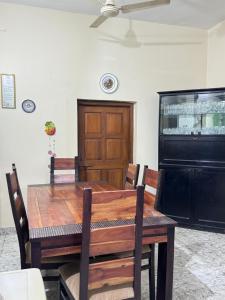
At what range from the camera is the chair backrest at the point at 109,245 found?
4.57 ft

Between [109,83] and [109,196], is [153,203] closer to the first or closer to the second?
[109,196]

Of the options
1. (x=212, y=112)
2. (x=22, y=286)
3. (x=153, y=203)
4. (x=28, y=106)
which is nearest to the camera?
(x=22, y=286)

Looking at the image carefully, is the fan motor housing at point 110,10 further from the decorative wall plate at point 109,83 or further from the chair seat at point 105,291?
the chair seat at point 105,291

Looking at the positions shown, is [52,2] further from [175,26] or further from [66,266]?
[66,266]

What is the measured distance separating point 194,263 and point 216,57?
320 cm

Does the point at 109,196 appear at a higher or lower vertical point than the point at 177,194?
higher

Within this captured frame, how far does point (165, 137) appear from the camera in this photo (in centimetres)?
416

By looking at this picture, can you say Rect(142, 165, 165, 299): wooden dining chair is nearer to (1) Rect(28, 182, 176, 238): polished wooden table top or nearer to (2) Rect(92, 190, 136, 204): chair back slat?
(1) Rect(28, 182, 176, 238): polished wooden table top

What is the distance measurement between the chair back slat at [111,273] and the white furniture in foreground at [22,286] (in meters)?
0.30

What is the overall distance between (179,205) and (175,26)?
285cm

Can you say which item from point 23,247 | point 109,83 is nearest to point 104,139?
point 109,83

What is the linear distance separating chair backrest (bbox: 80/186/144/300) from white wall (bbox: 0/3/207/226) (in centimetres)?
257

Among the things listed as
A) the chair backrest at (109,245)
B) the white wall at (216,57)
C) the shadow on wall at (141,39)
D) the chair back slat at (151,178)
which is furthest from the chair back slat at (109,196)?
the white wall at (216,57)

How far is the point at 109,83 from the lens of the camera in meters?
4.12
